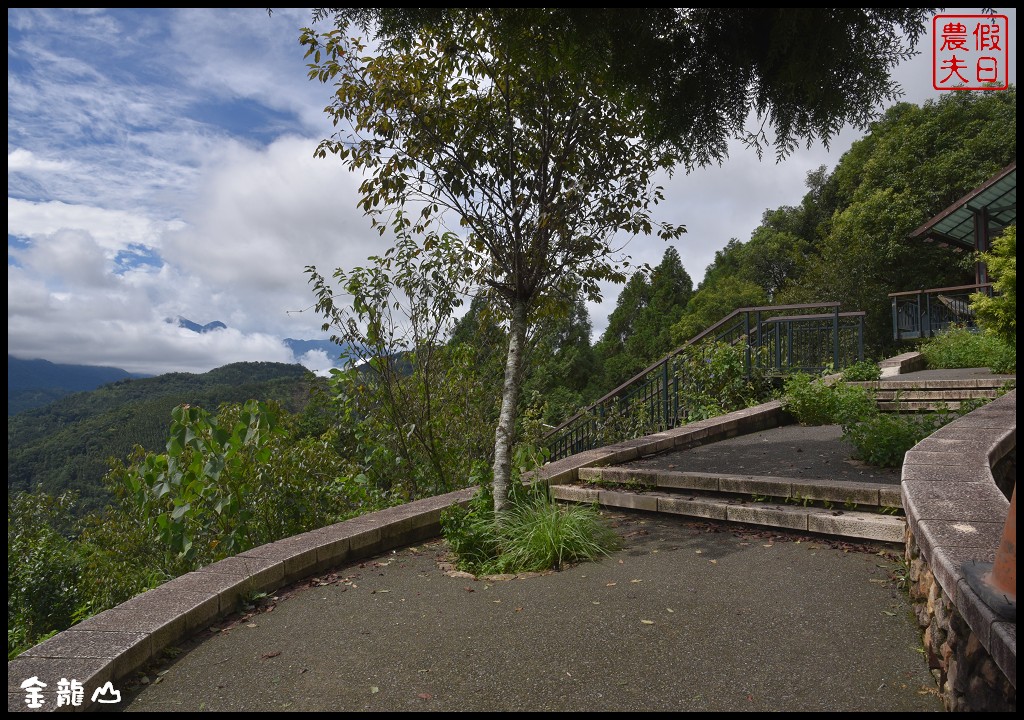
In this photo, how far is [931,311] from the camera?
19562 millimetres

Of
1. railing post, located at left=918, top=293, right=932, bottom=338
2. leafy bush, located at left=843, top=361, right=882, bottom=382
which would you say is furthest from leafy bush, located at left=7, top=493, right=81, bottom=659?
railing post, located at left=918, top=293, right=932, bottom=338

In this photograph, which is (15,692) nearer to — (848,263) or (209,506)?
(209,506)

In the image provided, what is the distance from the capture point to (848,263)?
26.4m

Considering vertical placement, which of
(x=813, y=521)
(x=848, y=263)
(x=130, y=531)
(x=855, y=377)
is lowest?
(x=130, y=531)

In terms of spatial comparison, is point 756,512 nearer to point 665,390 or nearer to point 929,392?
point 665,390

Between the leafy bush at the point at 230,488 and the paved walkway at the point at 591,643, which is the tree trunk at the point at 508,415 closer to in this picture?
the paved walkway at the point at 591,643

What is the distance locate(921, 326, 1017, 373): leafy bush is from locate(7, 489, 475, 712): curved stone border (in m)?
9.50

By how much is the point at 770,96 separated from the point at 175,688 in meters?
4.29

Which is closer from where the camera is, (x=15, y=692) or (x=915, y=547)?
(x=15, y=692)

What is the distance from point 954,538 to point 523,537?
244 cm

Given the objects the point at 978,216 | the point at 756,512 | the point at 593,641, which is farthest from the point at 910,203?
the point at 593,641

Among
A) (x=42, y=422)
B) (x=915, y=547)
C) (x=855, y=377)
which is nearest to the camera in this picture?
(x=915, y=547)

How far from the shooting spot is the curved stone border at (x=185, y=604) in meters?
2.67

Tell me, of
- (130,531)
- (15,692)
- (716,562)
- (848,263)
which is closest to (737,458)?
(716,562)
